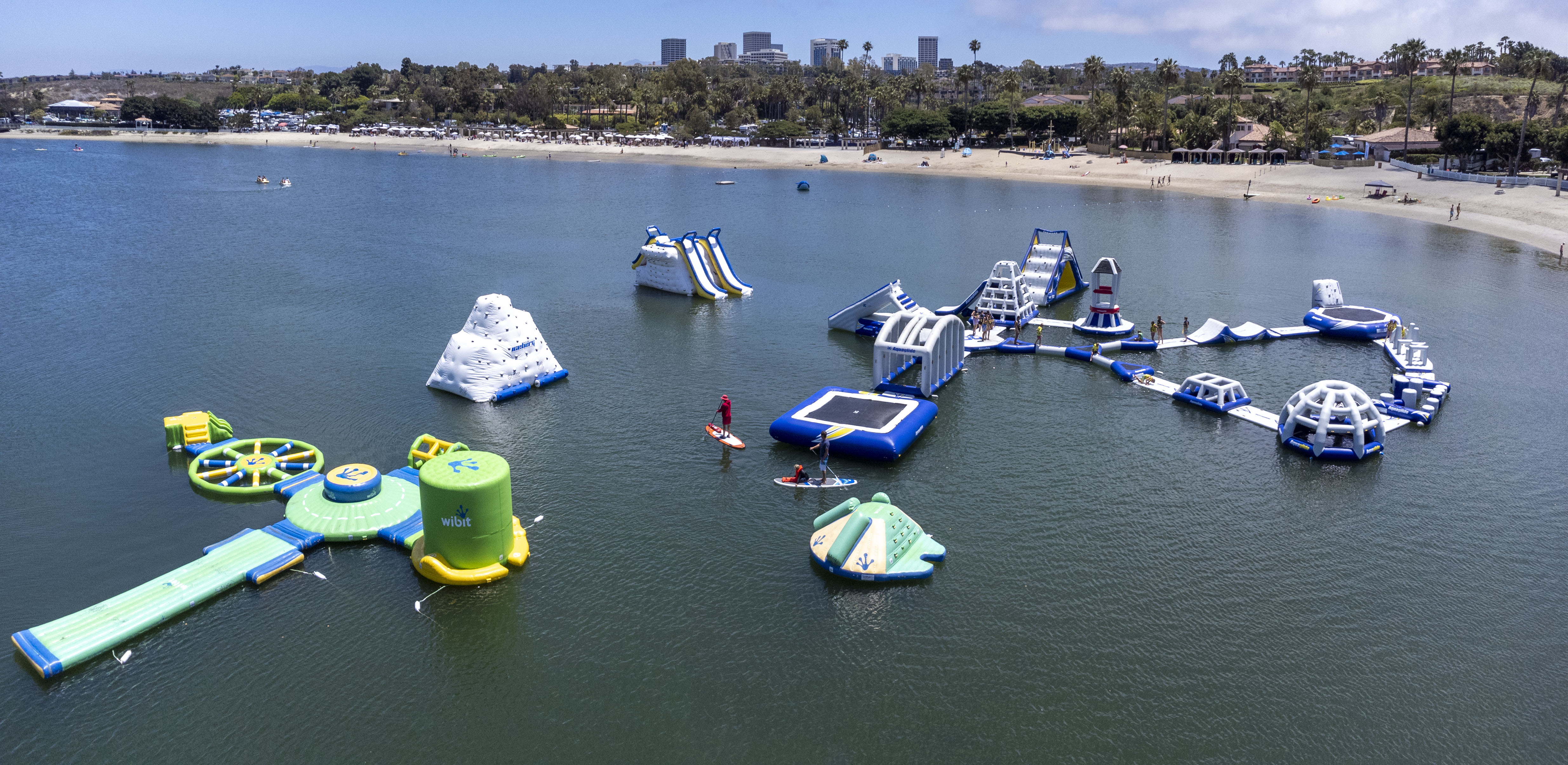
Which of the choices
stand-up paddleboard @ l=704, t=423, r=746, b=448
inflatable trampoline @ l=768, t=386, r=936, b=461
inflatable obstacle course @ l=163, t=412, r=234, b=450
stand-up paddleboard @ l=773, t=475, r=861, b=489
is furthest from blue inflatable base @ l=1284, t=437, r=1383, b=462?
inflatable obstacle course @ l=163, t=412, r=234, b=450

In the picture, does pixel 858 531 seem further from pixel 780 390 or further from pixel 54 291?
pixel 54 291

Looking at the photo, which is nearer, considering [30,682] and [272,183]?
[30,682]

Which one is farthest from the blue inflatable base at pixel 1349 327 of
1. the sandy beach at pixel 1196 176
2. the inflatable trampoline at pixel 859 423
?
the sandy beach at pixel 1196 176

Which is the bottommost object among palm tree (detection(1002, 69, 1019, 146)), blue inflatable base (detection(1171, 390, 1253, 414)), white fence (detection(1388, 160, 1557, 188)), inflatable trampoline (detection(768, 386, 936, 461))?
blue inflatable base (detection(1171, 390, 1253, 414))

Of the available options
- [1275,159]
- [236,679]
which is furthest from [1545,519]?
[1275,159]

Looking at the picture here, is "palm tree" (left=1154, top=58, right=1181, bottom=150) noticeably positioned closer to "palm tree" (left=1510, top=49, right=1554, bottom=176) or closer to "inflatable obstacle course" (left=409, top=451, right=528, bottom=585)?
"palm tree" (left=1510, top=49, right=1554, bottom=176)
